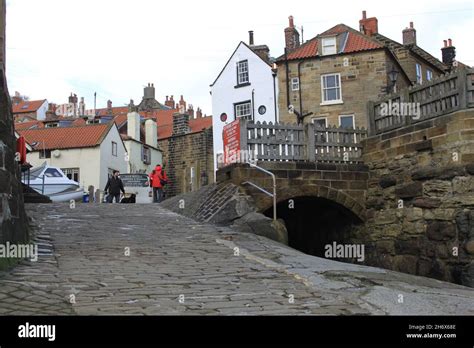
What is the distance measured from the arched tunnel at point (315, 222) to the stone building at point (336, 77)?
599 inches

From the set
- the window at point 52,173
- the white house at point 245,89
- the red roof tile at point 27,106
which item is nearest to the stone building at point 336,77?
the white house at point 245,89

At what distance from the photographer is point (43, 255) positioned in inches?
322

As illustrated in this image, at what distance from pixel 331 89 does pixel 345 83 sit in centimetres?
86

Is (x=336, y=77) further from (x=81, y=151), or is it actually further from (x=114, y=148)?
(x=81, y=151)

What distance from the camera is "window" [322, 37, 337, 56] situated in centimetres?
3281

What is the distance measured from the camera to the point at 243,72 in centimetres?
3850

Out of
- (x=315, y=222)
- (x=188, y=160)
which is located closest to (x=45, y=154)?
(x=188, y=160)

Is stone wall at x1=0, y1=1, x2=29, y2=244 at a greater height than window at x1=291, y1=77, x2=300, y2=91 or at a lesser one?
lesser

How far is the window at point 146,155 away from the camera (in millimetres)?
50219
